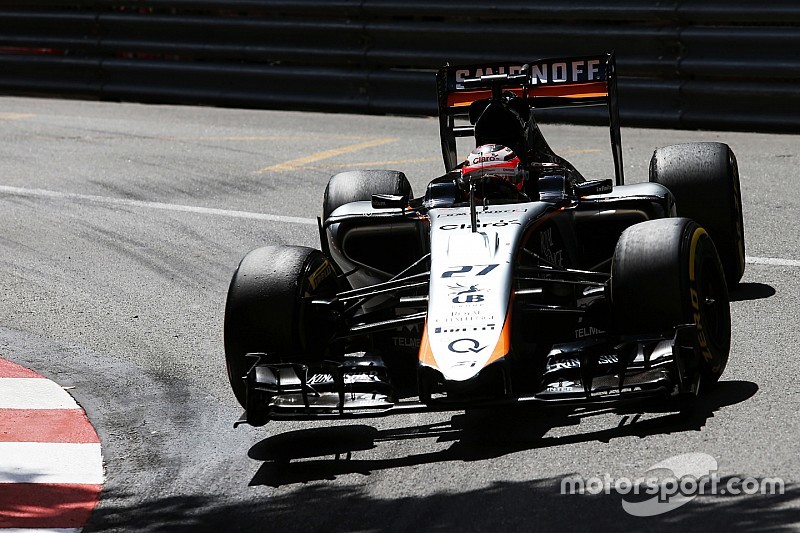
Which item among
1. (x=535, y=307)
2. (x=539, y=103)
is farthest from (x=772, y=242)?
(x=535, y=307)

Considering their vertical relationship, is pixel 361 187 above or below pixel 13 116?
above

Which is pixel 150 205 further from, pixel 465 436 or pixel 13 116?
pixel 465 436

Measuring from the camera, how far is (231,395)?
6855 mm

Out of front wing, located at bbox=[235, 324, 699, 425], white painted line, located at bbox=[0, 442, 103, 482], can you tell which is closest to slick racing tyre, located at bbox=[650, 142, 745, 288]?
front wing, located at bbox=[235, 324, 699, 425]

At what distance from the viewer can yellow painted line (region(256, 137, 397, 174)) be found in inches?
502

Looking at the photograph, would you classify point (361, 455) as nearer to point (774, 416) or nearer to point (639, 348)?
point (639, 348)

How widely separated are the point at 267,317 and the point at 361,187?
7.12 feet

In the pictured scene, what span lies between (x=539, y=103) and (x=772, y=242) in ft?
7.02

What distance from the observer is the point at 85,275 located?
30.9 ft

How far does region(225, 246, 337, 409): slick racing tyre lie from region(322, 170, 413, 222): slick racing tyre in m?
1.87

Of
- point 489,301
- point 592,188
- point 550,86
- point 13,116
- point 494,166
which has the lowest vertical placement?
point 13,116

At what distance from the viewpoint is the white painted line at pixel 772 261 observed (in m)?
8.69

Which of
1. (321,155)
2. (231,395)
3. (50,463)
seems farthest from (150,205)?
(50,463)

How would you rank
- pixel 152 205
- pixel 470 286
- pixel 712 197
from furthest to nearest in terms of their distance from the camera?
pixel 152 205
pixel 712 197
pixel 470 286
